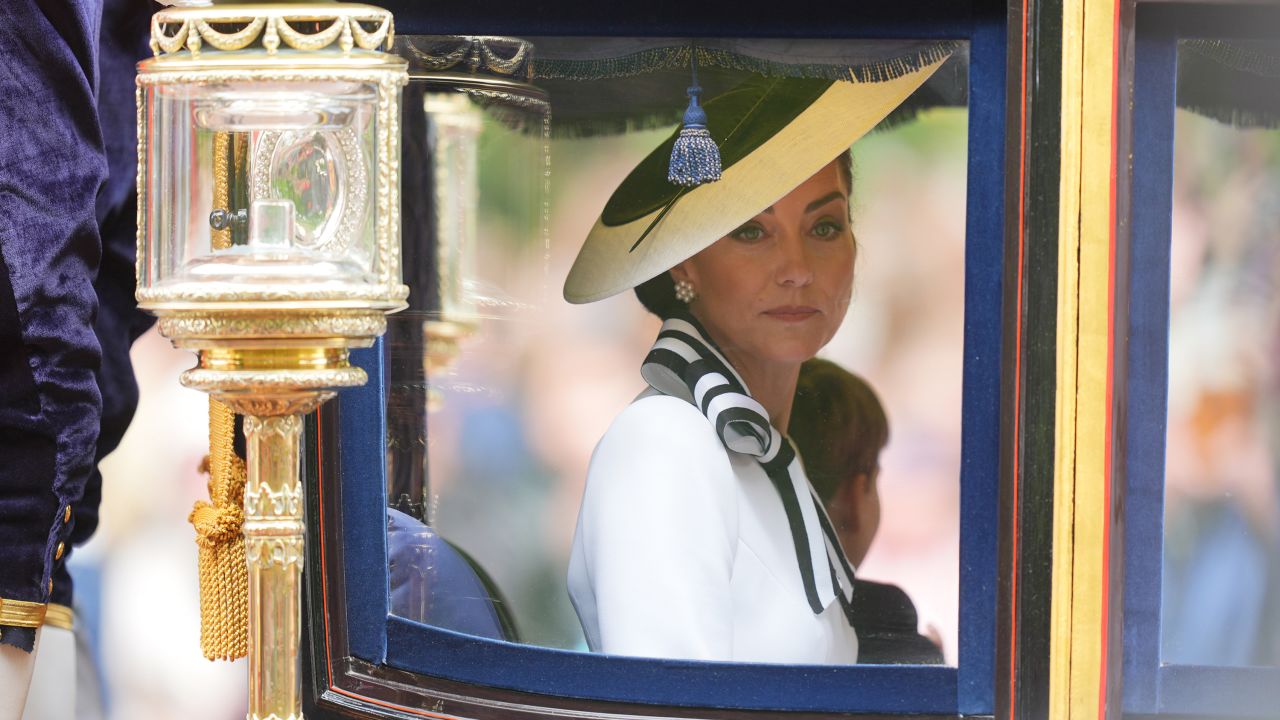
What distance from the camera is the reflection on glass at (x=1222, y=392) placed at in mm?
1330

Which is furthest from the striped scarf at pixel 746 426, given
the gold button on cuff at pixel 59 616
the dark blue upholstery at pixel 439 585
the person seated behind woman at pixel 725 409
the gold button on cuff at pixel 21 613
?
the gold button on cuff at pixel 59 616

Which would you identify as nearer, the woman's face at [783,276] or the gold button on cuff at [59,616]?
the woman's face at [783,276]

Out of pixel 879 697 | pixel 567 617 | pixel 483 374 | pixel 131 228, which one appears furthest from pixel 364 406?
pixel 879 697

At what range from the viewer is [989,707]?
1395 millimetres

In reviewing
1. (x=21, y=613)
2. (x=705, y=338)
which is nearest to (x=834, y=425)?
(x=705, y=338)

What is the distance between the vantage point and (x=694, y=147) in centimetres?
135

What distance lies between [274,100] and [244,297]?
19 centimetres

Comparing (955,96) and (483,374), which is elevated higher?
(955,96)

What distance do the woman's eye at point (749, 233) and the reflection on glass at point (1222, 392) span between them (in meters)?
0.40

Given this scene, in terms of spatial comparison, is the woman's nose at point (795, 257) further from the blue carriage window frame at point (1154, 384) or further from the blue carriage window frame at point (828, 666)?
the blue carriage window frame at point (1154, 384)

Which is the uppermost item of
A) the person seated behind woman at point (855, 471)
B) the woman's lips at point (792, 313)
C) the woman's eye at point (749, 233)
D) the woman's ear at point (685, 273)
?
the woman's eye at point (749, 233)

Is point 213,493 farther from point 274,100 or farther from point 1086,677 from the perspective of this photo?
point 1086,677

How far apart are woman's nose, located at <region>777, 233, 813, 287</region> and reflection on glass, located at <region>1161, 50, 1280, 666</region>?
350 mm

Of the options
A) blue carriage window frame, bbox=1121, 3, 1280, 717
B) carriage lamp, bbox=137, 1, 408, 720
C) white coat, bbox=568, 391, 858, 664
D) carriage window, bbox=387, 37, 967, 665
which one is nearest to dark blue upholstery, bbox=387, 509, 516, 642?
carriage window, bbox=387, 37, 967, 665
